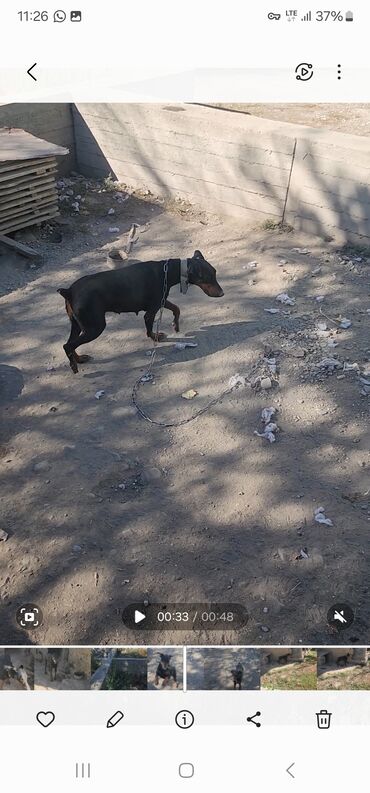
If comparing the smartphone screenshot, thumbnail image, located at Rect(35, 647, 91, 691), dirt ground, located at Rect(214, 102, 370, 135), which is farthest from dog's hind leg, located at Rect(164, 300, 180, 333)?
dirt ground, located at Rect(214, 102, 370, 135)

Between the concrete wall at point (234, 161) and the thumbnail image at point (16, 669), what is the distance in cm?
770

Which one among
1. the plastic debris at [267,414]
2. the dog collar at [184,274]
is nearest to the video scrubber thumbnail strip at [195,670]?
the plastic debris at [267,414]

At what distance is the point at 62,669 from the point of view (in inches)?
104

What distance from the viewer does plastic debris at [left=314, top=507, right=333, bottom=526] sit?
4.34 meters

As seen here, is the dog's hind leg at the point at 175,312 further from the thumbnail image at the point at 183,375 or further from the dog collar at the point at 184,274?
the dog collar at the point at 184,274

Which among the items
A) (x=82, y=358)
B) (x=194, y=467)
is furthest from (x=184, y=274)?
(x=194, y=467)

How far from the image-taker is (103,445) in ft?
17.1

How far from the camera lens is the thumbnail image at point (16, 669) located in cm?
258

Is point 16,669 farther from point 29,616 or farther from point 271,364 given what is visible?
point 271,364

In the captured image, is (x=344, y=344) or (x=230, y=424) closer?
(x=230, y=424)

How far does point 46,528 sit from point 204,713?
2.15m

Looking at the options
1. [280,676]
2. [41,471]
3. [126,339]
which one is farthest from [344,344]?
[280,676]

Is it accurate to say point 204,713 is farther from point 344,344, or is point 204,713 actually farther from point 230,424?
point 344,344

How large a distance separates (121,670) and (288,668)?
0.74 meters
